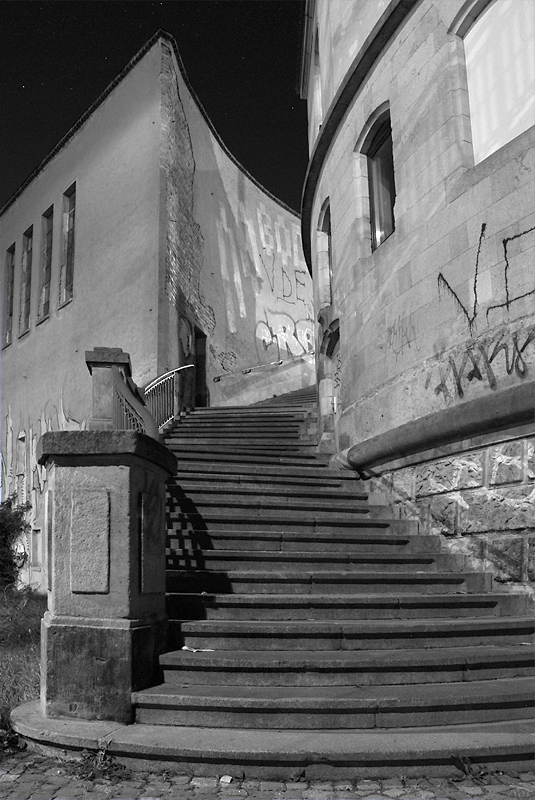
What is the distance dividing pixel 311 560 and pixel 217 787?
324 centimetres

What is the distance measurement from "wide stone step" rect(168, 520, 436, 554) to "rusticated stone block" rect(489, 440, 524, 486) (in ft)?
4.11

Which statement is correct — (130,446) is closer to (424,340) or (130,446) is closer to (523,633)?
(523,633)

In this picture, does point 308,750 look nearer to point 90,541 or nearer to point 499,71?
point 90,541

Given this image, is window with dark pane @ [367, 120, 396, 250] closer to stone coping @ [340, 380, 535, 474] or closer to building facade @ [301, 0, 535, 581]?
building facade @ [301, 0, 535, 581]

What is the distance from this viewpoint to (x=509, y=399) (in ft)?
21.0

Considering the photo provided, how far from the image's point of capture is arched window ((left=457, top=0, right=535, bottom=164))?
7.09m

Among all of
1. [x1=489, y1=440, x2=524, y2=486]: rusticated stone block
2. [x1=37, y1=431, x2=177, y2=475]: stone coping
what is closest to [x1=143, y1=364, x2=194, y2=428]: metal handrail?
[x1=489, y1=440, x2=524, y2=486]: rusticated stone block

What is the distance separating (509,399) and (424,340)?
1.83 meters

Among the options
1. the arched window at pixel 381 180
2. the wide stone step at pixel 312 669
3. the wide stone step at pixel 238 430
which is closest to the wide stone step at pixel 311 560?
the wide stone step at pixel 312 669

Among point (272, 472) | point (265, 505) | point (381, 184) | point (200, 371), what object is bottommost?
point (265, 505)

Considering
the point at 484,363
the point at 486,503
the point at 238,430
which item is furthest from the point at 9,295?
the point at 486,503

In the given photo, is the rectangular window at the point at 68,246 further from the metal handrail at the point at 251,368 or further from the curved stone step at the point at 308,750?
the curved stone step at the point at 308,750

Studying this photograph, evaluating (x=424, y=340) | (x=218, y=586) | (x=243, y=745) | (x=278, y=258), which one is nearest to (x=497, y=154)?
(x=424, y=340)

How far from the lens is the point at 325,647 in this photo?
5250 mm
